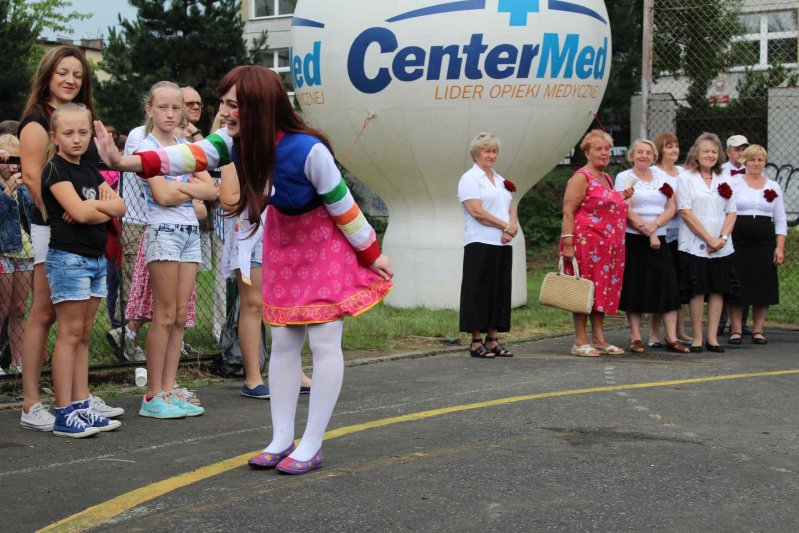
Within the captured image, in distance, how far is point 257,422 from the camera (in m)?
6.73

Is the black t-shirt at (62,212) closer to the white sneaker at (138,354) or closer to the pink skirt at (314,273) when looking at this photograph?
the pink skirt at (314,273)

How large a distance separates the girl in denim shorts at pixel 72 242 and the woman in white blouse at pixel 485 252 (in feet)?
13.5

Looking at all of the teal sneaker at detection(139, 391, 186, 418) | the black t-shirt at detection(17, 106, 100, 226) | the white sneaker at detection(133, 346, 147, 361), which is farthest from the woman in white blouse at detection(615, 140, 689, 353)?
the black t-shirt at detection(17, 106, 100, 226)

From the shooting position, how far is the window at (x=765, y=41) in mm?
23531

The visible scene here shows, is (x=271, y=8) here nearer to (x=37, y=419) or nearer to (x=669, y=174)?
(x=669, y=174)

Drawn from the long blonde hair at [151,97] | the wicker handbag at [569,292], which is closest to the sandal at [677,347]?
the wicker handbag at [569,292]

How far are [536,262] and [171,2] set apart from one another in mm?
13755

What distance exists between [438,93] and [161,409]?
6435mm

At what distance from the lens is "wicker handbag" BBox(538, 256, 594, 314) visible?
9781mm

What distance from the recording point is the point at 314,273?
18.0 ft

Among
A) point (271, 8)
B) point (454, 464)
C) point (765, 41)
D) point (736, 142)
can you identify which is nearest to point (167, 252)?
point (454, 464)

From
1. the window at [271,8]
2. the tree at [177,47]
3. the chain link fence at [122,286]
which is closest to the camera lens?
the chain link fence at [122,286]

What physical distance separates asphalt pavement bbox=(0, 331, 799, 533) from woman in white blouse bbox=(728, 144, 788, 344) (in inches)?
109

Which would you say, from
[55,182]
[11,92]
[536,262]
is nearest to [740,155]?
[55,182]
